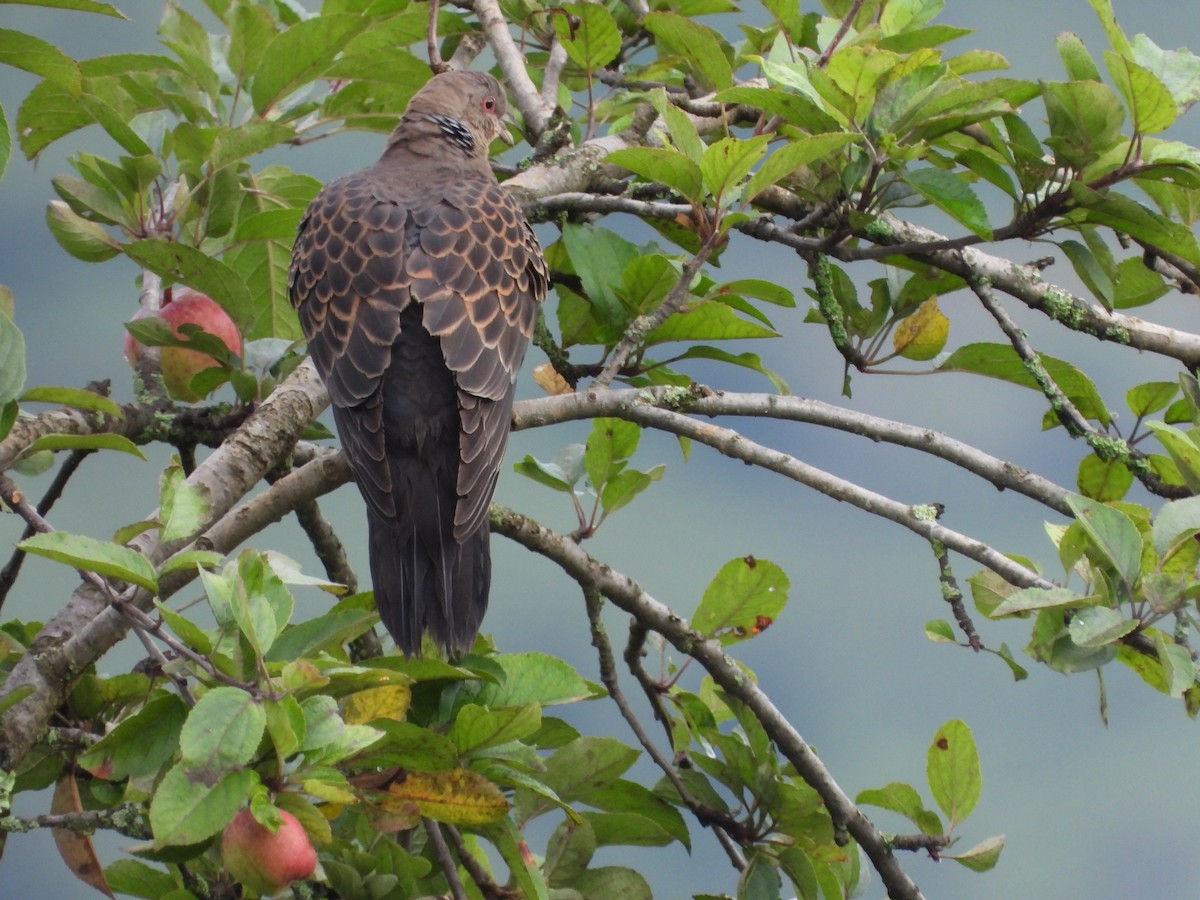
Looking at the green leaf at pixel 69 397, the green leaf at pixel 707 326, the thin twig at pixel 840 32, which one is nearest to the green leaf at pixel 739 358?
the green leaf at pixel 707 326

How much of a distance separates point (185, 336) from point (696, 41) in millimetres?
1286

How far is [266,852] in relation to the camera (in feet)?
5.87

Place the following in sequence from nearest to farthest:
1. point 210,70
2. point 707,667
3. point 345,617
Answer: point 345,617
point 707,667
point 210,70

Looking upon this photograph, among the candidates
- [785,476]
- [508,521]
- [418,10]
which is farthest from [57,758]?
[418,10]

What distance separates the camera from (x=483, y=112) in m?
3.78

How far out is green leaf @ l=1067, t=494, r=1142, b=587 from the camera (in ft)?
6.69

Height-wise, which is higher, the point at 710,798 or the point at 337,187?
the point at 337,187

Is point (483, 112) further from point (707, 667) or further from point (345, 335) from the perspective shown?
point (707, 667)

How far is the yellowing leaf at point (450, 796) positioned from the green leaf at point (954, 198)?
1.36 m

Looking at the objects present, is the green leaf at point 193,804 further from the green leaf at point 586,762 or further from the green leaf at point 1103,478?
the green leaf at point 1103,478

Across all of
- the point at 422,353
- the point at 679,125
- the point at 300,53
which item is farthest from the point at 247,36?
the point at 679,125

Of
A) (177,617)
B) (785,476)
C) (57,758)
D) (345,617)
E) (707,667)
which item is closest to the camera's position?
(177,617)

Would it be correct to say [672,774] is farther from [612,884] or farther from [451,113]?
[451,113]

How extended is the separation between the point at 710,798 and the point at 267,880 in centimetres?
114
